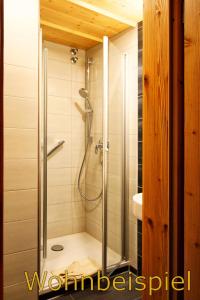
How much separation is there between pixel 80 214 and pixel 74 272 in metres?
0.97

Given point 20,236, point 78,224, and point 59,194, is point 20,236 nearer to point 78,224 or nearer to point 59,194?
point 59,194

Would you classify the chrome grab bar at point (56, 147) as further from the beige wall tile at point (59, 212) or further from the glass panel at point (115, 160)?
the glass panel at point (115, 160)

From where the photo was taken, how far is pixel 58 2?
1.78 m

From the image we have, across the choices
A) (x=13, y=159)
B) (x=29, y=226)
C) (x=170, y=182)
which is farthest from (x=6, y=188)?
(x=170, y=182)

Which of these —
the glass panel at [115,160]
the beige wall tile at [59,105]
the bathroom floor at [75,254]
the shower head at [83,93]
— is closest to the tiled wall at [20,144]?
the bathroom floor at [75,254]

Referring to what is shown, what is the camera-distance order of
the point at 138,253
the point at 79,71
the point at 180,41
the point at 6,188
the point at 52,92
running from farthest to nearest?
the point at 79,71 < the point at 52,92 < the point at 138,253 < the point at 6,188 < the point at 180,41

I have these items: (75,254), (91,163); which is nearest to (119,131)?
(91,163)

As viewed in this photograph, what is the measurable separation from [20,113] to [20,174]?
0.41m

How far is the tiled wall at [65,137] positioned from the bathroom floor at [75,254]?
0.12 m

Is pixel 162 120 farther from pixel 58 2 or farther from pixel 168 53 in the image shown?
pixel 58 2

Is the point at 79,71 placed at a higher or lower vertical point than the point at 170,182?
higher

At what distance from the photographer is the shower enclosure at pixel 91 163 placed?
6.47ft

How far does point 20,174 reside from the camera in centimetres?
149

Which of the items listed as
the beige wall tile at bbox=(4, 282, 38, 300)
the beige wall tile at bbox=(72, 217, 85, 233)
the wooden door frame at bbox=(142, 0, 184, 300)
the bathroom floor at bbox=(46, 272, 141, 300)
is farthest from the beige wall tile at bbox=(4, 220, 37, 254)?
the beige wall tile at bbox=(72, 217, 85, 233)
